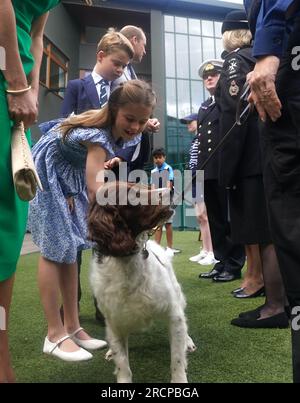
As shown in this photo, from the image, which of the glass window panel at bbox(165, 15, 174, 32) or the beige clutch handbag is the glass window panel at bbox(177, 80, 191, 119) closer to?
the glass window panel at bbox(165, 15, 174, 32)

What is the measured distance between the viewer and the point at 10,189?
175cm

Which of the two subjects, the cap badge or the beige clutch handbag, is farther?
the cap badge

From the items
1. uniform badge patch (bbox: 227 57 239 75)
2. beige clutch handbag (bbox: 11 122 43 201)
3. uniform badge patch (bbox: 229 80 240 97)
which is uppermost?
uniform badge patch (bbox: 227 57 239 75)

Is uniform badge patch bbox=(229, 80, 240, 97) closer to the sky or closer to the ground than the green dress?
closer to the sky

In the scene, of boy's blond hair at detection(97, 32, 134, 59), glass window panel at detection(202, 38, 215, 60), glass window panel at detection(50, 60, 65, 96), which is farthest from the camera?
glass window panel at detection(202, 38, 215, 60)

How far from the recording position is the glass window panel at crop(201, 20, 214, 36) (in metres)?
22.7

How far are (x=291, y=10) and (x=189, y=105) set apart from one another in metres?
20.5

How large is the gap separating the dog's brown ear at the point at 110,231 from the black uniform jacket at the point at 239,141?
Result: 5.19ft

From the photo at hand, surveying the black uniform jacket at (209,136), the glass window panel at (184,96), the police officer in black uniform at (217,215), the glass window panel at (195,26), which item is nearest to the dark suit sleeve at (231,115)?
the black uniform jacket at (209,136)

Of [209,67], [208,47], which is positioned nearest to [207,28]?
[208,47]

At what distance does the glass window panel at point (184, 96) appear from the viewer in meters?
21.5

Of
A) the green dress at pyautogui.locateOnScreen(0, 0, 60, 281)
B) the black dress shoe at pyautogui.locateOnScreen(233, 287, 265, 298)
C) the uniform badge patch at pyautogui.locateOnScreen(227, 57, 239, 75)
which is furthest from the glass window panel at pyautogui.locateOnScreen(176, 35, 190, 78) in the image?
the green dress at pyautogui.locateOnScreen(0, 0, 60, 281)

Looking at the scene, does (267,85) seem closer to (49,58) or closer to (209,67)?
(209,67)

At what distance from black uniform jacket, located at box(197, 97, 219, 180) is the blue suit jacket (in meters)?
1.76
